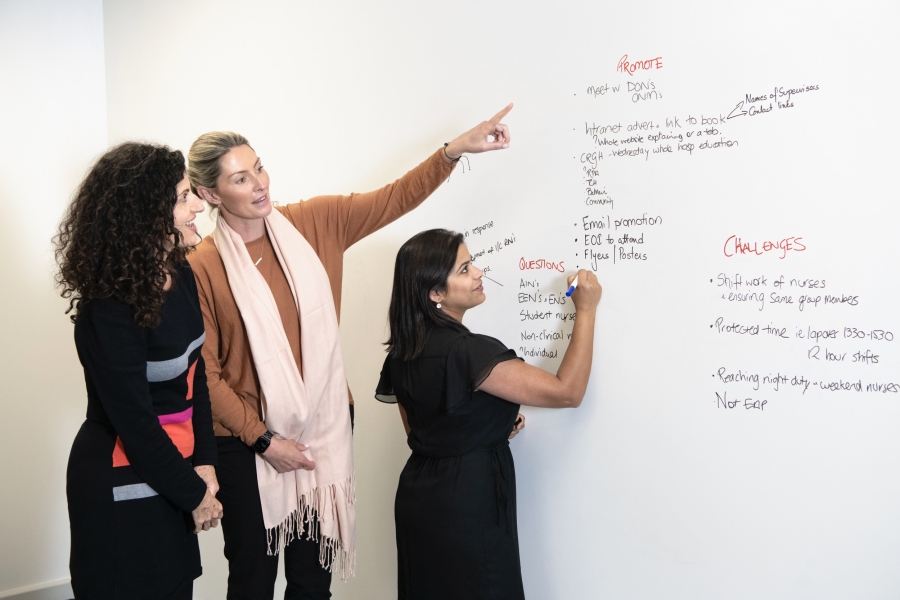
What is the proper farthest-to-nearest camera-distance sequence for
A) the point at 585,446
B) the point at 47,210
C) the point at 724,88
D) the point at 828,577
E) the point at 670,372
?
the point at 47,210 → the point at 585,446 → the point at 670,372 → the point at 724,88 → the point at 828,577

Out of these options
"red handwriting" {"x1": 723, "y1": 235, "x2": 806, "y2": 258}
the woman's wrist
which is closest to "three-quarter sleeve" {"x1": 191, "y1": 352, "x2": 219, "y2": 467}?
the woman's wrist

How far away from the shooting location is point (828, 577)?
1.53 m

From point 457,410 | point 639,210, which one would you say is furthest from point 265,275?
point 639,210

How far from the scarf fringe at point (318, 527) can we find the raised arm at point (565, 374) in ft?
2.00

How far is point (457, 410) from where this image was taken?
5.62ft

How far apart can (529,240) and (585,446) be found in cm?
57

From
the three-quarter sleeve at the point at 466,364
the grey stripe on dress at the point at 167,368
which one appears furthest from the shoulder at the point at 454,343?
the grey stripe on dress at the point at 167,368

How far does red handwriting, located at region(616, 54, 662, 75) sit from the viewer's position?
1745mm

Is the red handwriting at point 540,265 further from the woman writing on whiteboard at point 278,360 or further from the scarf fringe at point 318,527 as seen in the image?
the scarf fringe at point 318,527

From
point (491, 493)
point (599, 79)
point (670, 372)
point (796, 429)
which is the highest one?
point (599, 79)

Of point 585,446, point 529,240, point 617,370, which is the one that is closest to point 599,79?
point 529,240

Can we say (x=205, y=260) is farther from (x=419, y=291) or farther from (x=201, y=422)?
(x=419, y=291)

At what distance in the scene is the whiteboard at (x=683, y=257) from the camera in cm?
148

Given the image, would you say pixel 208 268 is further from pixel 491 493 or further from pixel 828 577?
pixel 828 577
